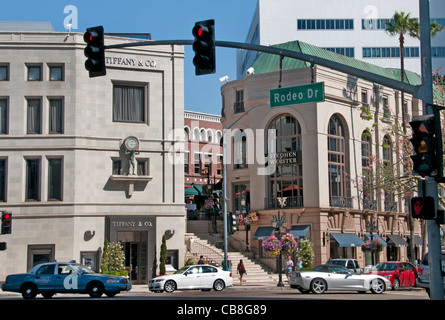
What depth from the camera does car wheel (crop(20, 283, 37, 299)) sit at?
23.6 metres

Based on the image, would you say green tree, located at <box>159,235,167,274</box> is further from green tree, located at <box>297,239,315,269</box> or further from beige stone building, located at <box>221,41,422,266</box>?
beige stone building, located at <box>221,41,422,266</box>

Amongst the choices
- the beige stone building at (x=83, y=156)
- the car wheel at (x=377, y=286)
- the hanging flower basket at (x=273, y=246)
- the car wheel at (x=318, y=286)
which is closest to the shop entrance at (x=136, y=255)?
the beige stone building at (x=83, y=156)

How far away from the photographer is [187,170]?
74688 mm

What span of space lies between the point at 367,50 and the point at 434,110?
69.9 metres

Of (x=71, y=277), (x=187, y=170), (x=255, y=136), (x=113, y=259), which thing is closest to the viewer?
(x=71, y=277)

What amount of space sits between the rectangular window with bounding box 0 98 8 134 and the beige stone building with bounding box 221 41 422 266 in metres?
18.1

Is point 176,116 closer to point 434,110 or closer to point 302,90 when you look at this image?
point 302,90

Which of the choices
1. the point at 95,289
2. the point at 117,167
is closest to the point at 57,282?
the point at 95,289

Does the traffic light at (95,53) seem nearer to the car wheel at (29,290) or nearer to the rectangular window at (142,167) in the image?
the car wheel at (29,290)

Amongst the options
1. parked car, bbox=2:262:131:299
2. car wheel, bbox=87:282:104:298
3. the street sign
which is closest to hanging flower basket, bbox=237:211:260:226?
parked car, bbox=2:262:131:299

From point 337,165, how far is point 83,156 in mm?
22040

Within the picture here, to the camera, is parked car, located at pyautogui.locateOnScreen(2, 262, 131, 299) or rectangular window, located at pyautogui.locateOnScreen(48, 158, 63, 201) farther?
rectangular window, located at pyautogui.locateOnScreen(48, 158, 63, 201)

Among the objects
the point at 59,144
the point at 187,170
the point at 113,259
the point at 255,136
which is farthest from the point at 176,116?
the point at 187,170

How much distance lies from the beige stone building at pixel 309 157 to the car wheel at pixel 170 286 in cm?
1863
